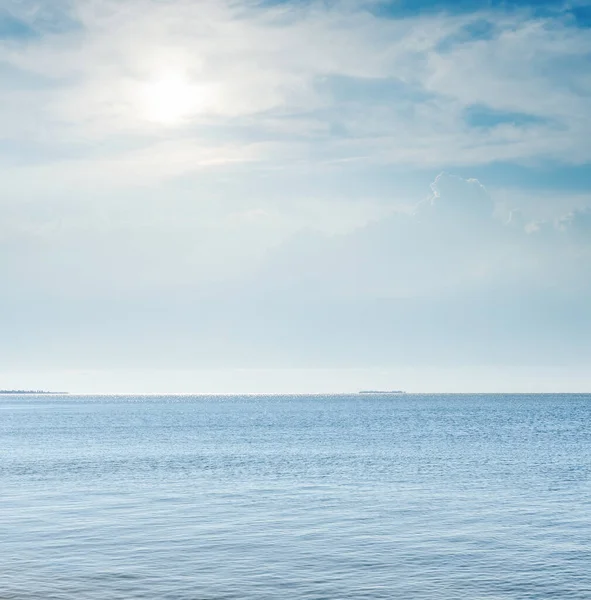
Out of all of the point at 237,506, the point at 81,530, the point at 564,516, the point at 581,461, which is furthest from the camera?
the point at 581,461

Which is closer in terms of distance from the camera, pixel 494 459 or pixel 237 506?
pixel 237 506

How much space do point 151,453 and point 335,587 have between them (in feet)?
214

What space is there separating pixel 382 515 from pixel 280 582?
1657 centimetres

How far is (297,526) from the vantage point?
157 feet

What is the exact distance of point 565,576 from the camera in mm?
37031

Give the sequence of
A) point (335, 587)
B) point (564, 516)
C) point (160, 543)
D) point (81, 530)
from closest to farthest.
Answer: point (335, 587)
point (160, 543)
point (81, 530)
point (564, 516)

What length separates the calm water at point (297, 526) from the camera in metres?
35.7

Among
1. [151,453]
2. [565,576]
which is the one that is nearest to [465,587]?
[565,576]

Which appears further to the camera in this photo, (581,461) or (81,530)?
(581,461)

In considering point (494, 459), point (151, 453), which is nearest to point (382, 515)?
point (494, 459)

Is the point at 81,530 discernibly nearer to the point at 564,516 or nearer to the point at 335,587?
the point at 335,587

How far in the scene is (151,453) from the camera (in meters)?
97.1

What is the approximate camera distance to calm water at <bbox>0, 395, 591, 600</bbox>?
117 feet

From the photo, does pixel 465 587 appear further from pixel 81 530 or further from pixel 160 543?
pixel 81 530
